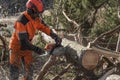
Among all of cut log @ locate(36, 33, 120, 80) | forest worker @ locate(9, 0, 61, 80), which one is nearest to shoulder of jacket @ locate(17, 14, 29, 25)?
forest worker @ locate(9, 0, 61, 80)

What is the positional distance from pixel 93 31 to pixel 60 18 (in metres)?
1.18

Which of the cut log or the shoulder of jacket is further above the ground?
the shoulder of jacket

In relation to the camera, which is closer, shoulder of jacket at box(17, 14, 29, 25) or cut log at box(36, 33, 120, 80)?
shoulder of jacket at box(17, 14, 29, 25)

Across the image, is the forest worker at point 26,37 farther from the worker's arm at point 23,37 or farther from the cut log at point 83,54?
the cut log at point 83,54

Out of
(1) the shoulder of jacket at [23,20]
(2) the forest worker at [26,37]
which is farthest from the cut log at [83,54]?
(1) the shoulder of jacket at [23,20]

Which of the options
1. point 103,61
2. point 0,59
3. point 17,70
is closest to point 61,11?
point 0,59

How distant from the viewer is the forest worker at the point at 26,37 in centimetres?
527

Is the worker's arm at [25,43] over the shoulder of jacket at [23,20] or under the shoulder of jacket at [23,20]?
under

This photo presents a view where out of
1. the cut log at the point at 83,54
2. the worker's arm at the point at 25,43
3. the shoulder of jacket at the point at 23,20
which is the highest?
the shoulder of jacket at the point at 23,20

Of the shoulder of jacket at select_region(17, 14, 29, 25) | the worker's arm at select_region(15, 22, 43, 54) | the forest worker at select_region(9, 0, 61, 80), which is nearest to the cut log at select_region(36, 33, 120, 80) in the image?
the forest worker at select_region(9, 0, 61, 80)

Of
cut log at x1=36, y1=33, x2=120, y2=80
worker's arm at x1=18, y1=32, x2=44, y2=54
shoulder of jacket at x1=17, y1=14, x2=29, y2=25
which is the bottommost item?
cut log at x1=36, y1=33, x2=120, y2=80

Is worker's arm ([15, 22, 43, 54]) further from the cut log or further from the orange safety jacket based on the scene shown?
the cut log

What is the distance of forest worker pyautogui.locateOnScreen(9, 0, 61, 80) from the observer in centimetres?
527

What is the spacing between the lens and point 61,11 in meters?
9.08
